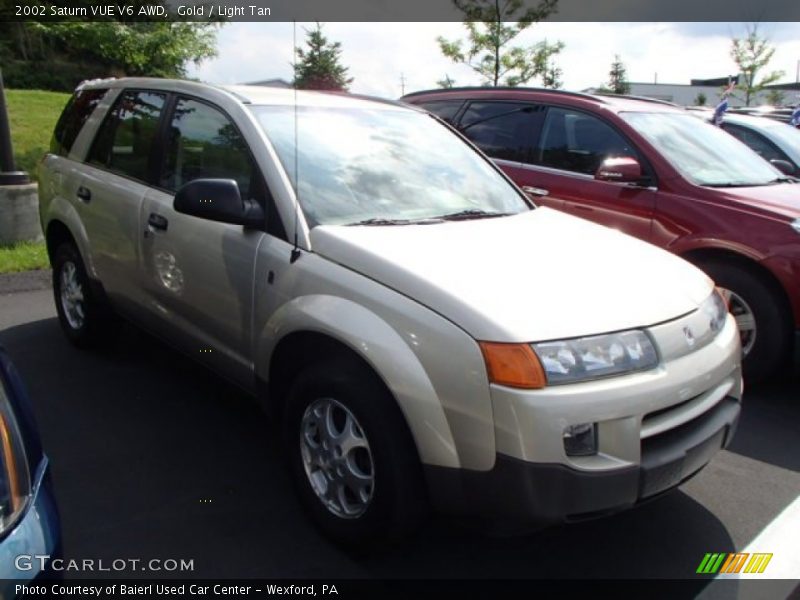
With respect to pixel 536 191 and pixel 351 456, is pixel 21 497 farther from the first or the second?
pixel 536 191

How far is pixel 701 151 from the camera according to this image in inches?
205

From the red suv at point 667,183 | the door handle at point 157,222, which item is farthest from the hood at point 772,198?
the door handle at point 157,222

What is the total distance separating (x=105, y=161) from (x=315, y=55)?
1460 millimetres

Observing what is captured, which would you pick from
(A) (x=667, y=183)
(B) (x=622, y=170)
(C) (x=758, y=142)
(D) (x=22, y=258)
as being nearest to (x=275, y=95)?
(B) (x=622, y=170)

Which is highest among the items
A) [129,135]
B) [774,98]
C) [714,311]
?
[774,98]

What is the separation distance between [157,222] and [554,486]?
2.48 m

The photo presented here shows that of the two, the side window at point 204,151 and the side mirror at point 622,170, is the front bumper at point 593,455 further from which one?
the side mirror at point 622,170

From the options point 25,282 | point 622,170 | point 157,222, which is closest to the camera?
point 157,222

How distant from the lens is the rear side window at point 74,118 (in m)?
4.58

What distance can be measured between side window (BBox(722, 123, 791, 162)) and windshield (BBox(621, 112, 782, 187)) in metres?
3.12

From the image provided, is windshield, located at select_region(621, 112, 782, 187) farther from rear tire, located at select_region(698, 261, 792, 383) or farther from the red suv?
rear tire, located at select_region(698, 261, 792, 383)

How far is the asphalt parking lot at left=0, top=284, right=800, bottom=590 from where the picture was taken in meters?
2.61

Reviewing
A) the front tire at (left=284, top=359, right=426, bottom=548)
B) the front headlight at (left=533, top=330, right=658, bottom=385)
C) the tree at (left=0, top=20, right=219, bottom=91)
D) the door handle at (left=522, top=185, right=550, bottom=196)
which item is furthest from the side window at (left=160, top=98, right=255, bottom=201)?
the tree at (left=0, top=20, right=219, bottom=91)

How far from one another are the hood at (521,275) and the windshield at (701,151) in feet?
7.27
